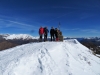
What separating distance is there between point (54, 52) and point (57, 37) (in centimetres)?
761

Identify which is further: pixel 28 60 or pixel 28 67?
pixel 28 60

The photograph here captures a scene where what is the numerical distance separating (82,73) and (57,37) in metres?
10.9

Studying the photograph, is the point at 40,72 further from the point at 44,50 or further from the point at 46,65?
the point at 44,50

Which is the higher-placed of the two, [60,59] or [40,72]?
[60,59]

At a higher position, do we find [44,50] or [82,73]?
[44,50]

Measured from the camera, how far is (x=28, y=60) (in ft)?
42.9

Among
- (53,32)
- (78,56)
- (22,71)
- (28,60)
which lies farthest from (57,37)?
(22,71)

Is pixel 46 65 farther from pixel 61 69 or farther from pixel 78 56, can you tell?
pixel 78 56

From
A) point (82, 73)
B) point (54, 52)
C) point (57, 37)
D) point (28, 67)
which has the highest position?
point (57, 37)

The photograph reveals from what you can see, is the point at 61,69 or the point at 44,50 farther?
the point at 44,50

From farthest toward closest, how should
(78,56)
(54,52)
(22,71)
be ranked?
(78,56) → (54,52) → (22,71)

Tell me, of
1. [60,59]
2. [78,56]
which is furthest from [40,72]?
[78,56]

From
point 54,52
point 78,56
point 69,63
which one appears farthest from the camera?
point 78,56

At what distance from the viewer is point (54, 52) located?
1513 centimetres
